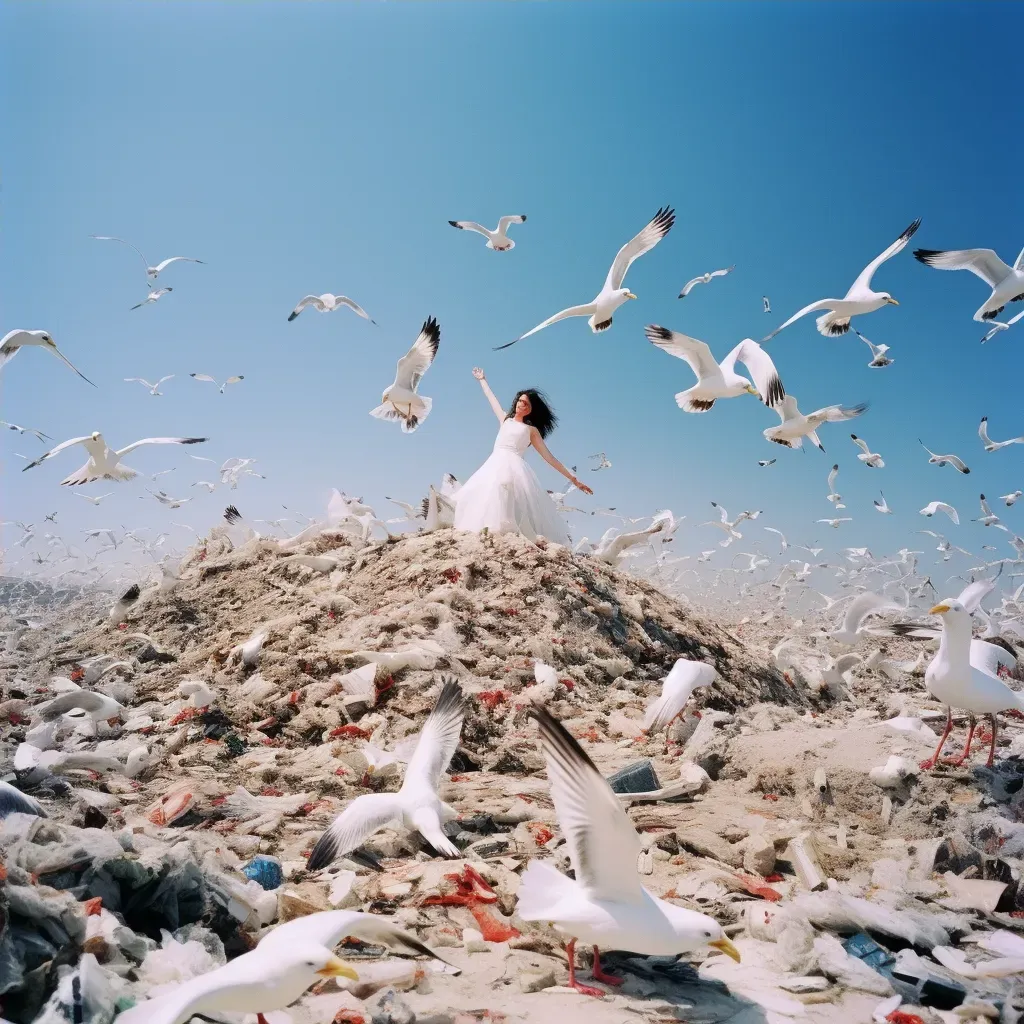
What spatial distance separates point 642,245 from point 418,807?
705 centimetres

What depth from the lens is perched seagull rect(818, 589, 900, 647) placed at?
723cm

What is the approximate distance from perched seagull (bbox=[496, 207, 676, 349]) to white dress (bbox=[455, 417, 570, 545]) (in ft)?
8.28

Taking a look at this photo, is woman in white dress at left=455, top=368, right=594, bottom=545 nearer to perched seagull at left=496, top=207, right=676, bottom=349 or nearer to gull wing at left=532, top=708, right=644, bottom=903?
perched seagull at left=496, top=207, right=676, bottom=349

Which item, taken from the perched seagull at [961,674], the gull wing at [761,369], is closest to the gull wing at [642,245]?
the gull wing at [761,369]

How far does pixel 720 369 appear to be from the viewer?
28.5 ft

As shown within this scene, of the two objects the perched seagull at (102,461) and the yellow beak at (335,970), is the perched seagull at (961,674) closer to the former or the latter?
the yellow beak at (335,970)

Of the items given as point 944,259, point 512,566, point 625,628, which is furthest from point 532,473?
point 944,259

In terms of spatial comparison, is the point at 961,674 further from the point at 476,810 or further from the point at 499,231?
the point at 499,231

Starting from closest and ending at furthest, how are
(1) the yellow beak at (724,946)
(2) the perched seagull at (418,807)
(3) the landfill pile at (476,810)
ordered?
1. (1) the yellow beak at (724,946)
2. (3) the landfill pile at (476,810)
3. (2) the perched seagull at (418,807)

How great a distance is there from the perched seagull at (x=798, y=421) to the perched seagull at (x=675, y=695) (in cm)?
342

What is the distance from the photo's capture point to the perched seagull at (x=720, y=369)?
8289mm

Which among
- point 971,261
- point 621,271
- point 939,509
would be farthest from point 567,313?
point 939,509

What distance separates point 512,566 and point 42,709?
5.34 meters

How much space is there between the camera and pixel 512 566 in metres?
9.31
